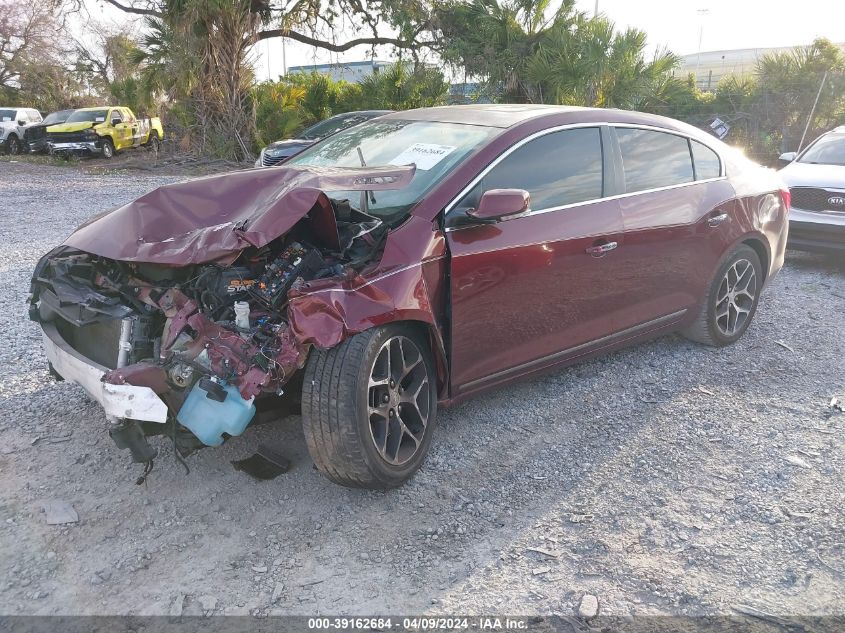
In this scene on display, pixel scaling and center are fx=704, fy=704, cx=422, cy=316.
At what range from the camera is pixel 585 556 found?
292 cm

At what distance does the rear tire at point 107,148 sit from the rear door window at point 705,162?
20.6 meters

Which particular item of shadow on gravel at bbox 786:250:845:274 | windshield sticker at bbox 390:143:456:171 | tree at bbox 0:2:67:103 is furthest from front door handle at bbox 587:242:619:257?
tree at bbox 0:2:67:103

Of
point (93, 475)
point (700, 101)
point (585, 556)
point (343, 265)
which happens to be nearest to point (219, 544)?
point (93, 475)

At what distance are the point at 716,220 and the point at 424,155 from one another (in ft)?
7.30

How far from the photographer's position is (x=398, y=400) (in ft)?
10.7

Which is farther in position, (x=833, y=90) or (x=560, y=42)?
(x=833, y=90)

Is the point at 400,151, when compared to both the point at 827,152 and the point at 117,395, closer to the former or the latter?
the point at 117,395

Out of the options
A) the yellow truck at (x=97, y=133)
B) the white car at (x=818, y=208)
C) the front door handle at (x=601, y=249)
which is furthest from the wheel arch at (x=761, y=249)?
the yellow truck at (x=97, y=133)

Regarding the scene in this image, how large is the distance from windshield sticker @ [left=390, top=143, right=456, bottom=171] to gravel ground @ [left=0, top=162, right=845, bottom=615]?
146 cm

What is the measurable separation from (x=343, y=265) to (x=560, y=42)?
14.1m

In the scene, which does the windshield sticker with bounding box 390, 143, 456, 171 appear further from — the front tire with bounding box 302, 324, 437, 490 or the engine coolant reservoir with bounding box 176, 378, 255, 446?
the engine coolant reservoir with bounding box 176, 378, 255, 446

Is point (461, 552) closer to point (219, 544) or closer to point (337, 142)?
point (219, 544)

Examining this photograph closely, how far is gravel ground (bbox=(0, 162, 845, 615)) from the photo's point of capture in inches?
106

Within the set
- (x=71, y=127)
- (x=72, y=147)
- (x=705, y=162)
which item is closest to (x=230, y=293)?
(x=705, y=162)
